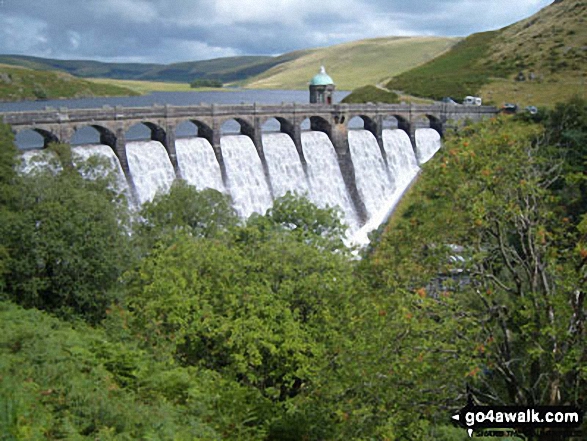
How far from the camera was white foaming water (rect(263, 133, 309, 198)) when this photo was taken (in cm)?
6994

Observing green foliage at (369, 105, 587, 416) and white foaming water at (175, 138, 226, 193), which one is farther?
white foaming water at (175, 138, 226, 193)

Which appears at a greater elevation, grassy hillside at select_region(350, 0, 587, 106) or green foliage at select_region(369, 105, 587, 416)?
grassy hillside at select_region(350, 0, 587, 106)

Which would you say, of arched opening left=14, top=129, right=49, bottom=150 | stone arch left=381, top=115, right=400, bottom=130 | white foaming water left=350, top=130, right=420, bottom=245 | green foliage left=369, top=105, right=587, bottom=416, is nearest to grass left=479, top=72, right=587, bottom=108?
stone arch left=381, top=115, right=400, bottom=130

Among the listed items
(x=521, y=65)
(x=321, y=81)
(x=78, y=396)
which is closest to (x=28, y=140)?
(x=321, y=81)

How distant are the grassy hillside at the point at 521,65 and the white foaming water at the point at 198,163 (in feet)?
259

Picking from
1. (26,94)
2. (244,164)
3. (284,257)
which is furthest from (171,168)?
(26,94)

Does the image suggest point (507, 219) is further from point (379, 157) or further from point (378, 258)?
point (379, 157)

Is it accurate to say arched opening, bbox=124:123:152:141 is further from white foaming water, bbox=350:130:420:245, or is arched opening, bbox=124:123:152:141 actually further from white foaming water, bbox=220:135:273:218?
white foaming water, bbox=350:130:420:245

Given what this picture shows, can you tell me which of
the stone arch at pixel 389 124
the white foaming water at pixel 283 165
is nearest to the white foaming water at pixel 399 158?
the stone arch at pixel 389 124

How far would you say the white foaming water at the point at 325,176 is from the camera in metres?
74.3

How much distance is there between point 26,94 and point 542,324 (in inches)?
7199

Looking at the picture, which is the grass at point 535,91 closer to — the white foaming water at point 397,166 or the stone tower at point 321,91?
the white foaming water at point 397,166

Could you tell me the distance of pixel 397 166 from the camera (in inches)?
3408

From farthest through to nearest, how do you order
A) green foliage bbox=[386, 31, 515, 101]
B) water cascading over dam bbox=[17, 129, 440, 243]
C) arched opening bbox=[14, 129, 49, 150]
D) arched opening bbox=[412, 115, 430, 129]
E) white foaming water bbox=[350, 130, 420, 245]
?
1. green foliage bbox=[386, 31, 515, 101]
2. arched opening bbox=[412, 115, 430, 129]
3. white foaming water bbox=[350, 130, 420, 245]
4. arched opening bbox=[14, 129, 49, 150]
5. water cascading over dam bbox=[17, 129, 440, 243]
